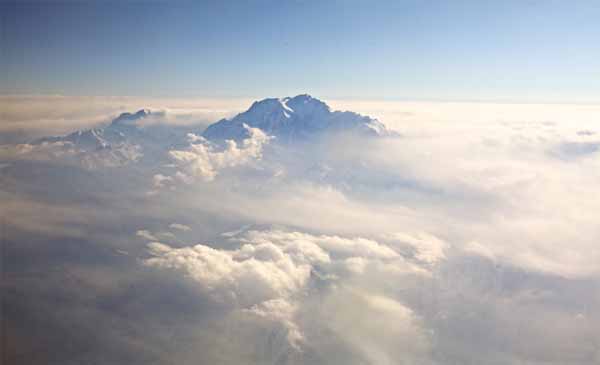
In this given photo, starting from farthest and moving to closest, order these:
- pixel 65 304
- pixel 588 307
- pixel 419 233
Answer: pixel 419 233 → pixel 588 307 → pixel 65 304

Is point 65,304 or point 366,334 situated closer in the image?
point 65,304

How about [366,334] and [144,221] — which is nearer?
[366,334]

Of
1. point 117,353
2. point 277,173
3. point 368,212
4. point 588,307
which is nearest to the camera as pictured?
point 117,353

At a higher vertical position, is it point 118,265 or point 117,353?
point 118,265

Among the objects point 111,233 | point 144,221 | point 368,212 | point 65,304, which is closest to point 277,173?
point 368,212

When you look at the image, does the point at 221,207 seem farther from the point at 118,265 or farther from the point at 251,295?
the point at 251,295

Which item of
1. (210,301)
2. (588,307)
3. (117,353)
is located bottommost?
(588,307)

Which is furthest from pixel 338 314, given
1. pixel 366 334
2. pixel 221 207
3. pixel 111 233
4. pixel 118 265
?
pixel 221 207

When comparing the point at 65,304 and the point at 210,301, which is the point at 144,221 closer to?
the point at 65,304

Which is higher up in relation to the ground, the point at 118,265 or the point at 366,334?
the point at 118,265
